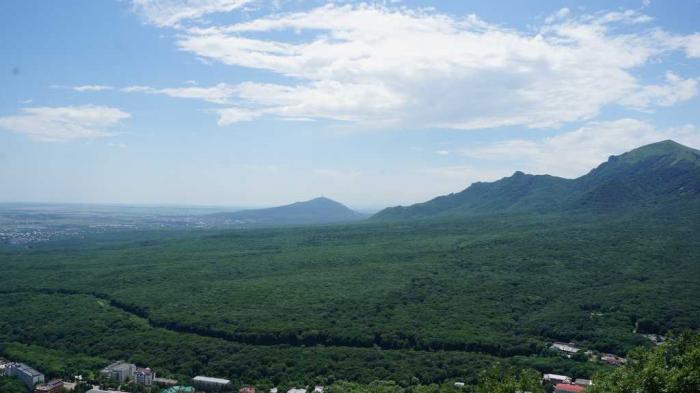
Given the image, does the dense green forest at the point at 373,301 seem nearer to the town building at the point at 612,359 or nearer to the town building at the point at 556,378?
the town building at the point at 612,359

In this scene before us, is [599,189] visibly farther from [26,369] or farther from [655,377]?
[655,377]

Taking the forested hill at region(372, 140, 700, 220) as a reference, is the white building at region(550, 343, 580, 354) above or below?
below

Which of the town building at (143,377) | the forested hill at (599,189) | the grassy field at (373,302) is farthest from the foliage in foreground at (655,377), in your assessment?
the forested hill at (599,189)

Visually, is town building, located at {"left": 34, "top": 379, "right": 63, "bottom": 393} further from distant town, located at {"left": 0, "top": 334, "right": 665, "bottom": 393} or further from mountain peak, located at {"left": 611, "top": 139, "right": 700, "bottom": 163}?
mountain peak, located at {"left": 611, "top": 139, "right": 700, "bottom": 163}

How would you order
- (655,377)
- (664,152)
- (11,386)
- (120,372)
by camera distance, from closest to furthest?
(655,377) < (11,386) < (120,372) < (664,152)

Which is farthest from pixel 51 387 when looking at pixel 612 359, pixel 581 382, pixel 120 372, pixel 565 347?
pixel 612 359

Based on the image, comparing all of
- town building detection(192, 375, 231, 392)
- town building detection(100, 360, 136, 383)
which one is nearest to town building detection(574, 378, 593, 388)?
town building detection(192, 375, 231, 392)

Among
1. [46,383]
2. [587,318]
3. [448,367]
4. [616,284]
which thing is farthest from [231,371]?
[616,284]
